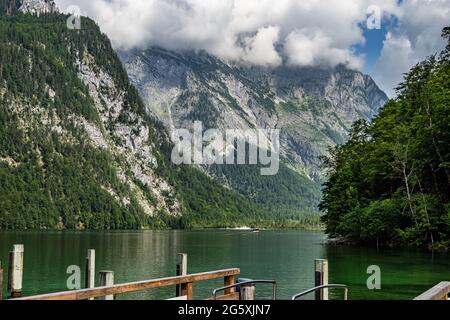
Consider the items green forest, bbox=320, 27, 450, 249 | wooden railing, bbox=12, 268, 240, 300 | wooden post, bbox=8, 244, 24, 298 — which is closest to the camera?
wooden railing, bbox=12, 268, 240, 300

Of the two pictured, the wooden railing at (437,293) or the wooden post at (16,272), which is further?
the wooden post at (16,272)

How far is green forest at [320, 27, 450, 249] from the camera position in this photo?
65500 millimetres

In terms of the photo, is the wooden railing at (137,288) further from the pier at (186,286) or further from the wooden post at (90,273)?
the wooden post at (90,273)

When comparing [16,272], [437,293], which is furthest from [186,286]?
[16,272]

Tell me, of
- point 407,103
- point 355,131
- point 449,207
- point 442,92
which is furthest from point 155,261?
point 355,131

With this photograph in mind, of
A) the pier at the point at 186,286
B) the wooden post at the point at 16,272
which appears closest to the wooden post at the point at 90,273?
the pier at the point at 186,286

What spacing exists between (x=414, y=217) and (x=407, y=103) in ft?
78.3

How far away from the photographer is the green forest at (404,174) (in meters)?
65.5

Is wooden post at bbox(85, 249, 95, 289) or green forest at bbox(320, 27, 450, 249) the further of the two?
green forest at bbox(320, 27, 450, 249)

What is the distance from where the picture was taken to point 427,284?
3712 centimetres

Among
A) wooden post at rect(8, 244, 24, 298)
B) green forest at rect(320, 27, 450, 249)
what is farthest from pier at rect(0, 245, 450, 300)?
green forest at rect(320, 27, 450, 249)

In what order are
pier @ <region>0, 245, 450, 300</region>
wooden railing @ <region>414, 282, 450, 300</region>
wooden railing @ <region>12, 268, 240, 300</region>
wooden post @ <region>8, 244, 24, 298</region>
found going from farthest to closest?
wooden post @ <region>8, 244, 24, 298</region> < wooden railing @ <region>12, 268, 240, 300</region> < pier @ <region>0, 245, 450, 300</region> < wooden railing @ <region>414, 282, 450, 300</region>

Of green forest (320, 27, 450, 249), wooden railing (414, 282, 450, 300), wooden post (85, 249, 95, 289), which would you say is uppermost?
green forest (320, 27, 450, 249)

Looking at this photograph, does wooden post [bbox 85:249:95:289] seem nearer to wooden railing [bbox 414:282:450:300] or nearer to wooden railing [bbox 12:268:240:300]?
wooden railing [bbox 12:268:240:300]
